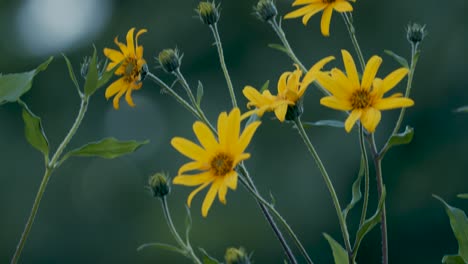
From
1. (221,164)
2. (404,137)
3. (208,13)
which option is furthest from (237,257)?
(208,13)

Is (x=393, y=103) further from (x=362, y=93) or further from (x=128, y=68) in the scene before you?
(x=128, y=68)

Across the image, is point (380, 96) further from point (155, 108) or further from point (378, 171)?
point (155, 108)

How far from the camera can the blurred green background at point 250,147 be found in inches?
278

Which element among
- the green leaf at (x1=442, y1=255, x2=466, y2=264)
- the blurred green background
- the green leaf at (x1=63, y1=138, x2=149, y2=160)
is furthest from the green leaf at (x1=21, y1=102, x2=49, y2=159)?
the blurred green background

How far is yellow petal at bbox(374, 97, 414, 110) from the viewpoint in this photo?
33.4 inches

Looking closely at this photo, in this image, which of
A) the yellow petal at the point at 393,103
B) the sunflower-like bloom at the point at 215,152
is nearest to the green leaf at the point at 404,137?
the yellow petal at the point at 393,103

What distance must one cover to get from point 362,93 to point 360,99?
0.02m

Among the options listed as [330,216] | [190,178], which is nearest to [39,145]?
[190,178]

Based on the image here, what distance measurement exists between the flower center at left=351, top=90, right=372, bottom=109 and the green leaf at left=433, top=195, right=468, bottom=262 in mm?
126

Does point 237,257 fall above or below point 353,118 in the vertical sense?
below

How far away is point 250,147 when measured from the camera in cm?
773

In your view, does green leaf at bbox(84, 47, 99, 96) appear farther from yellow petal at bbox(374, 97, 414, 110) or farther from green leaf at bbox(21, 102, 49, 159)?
yellow petal at bbox(374, 97, 414, 110)

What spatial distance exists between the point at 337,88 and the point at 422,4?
7.15 m

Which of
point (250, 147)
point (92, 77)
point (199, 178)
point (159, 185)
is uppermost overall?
point (92, 77)
